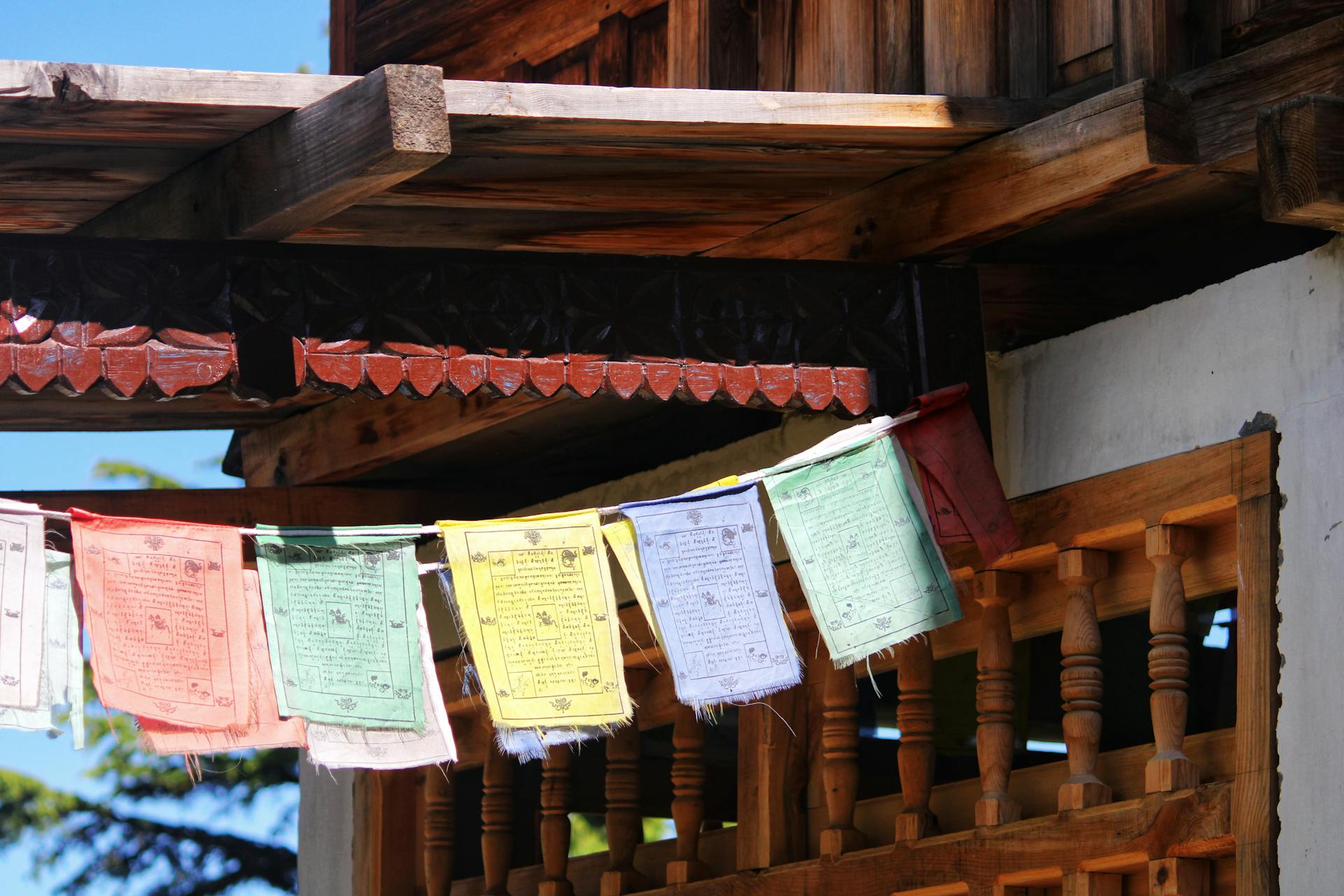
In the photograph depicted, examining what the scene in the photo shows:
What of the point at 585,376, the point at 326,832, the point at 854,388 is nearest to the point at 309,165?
the point at 585,376

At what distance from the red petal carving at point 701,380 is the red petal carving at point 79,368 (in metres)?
1.08

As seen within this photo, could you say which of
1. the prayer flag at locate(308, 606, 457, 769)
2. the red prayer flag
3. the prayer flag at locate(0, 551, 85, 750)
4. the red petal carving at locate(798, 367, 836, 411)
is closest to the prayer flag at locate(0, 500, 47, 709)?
the prayer flag at locate(0, 551, 85, 750)

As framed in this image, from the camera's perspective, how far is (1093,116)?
367 cm

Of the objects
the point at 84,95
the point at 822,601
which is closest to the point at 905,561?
the point at 822,601

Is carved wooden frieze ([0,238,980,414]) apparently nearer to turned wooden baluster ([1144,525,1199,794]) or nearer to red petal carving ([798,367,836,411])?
red petal carving ([798,367,836,411])

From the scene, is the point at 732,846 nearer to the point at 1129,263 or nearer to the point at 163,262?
the point at 1129,263

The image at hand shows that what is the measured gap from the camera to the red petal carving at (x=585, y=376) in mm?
3756

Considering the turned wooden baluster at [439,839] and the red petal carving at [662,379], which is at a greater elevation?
the red petal carving at [662,379]

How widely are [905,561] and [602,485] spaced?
72.5 inches

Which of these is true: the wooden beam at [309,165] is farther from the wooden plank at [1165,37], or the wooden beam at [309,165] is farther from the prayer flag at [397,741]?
the wooden plank at [1165,37]

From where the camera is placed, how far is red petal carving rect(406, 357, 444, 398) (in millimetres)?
3641

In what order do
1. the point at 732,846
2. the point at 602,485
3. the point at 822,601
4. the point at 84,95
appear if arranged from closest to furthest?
the point at 84,95
the point at 822,601
the point at 732,846
the point at 602,485

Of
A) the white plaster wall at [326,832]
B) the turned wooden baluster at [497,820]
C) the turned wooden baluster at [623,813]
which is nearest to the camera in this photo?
the turned wooden baluster at [623,813]

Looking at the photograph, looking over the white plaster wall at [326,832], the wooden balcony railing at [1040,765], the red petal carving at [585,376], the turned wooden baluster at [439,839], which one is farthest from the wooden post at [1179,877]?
the white plaster wall at [326,832]
